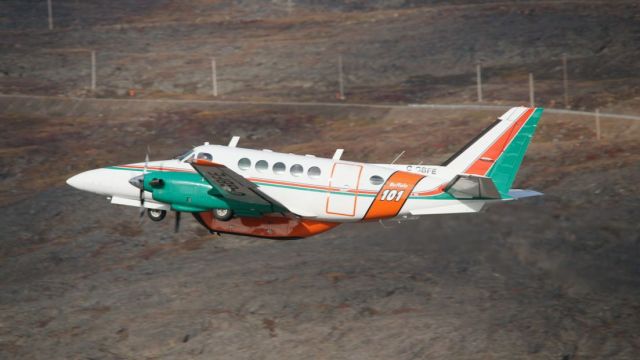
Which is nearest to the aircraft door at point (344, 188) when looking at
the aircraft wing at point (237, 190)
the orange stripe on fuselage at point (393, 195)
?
the orange stripe on fuselage at point (393, 195)

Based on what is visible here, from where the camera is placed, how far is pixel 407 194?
4453 centimetres

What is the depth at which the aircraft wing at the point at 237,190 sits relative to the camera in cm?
4359

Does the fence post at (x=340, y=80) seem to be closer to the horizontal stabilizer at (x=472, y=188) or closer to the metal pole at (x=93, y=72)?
the metal pole at (x=93, y=72)

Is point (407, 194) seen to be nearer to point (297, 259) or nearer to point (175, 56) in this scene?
point (297, 259)

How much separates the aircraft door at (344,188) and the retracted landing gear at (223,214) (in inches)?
165

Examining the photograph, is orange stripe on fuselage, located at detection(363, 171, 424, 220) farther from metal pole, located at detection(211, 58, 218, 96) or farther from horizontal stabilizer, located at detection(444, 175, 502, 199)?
metal pole, located at detection(211, 58, 218, 96)

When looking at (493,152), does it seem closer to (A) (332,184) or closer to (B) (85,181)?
(A) (332,184)

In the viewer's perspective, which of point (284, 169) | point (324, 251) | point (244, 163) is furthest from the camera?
point (324, 251)

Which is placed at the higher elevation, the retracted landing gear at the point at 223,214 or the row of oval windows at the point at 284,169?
the row of oval windows at the point at 284,169

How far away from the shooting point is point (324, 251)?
2746 inches

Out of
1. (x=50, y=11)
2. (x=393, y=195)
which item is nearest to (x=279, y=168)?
(x=393, y=195)

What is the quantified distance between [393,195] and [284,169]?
4542 mm

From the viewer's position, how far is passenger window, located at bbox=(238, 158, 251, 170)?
45250 millimetres

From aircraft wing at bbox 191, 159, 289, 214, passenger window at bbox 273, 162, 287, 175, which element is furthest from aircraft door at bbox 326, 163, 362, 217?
aircraft wing at bbox 191, 159, 289, 214
